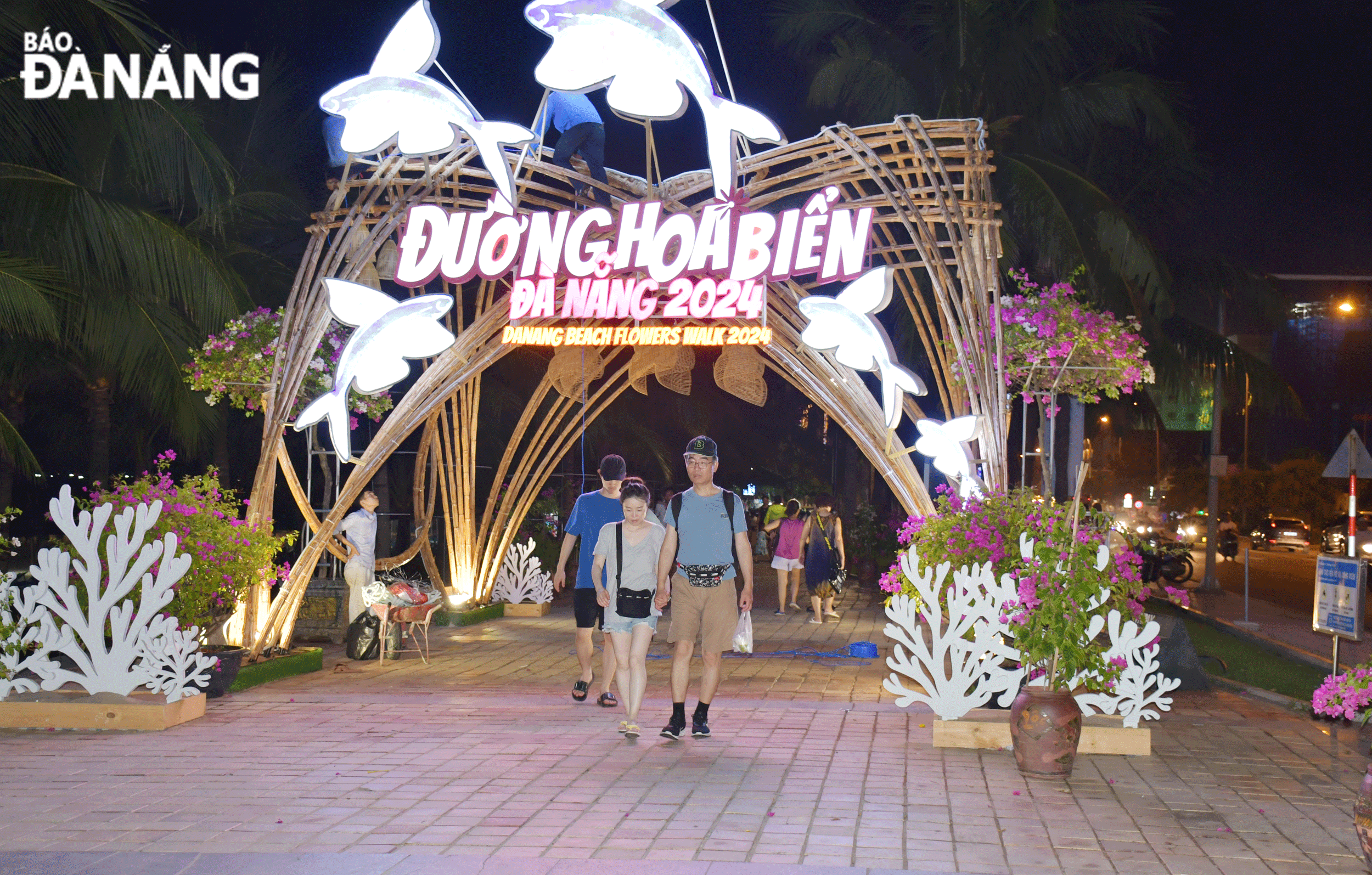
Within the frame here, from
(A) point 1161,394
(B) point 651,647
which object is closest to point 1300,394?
(A) point 1161,394

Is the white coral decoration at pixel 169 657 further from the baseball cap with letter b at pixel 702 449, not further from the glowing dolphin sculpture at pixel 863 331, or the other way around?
the glowing dolphin sculpture at pixel 863 331

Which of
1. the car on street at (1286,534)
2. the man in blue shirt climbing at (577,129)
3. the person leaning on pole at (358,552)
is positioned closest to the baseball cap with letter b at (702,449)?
the man in blue shirt climbing at (577,129)

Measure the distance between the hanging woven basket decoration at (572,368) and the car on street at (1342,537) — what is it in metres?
23.5

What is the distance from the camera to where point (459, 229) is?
1087cm

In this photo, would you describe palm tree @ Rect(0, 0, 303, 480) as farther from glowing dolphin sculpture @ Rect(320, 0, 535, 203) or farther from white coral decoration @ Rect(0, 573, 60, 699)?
white coral decoration @ Rect(0, 573, 60, 699)

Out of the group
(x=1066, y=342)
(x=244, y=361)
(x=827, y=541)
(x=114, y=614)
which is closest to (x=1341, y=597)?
(x=1066, y=342)

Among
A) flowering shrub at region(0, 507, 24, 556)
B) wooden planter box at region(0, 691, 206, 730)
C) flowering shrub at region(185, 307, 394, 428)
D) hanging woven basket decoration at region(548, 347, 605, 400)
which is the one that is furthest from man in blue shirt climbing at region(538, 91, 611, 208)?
wooden planter box at region(0, 691, 206, 730)

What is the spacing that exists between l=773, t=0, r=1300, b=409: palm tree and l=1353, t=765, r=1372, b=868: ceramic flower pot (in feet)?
43.2

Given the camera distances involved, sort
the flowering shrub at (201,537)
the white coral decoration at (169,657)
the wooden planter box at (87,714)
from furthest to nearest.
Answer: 1. the flowering shrub at (201,537)
2. the white coral decoration at (169,657)
3. the wooden planter box at (87,714)

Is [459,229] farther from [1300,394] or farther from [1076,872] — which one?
[1300,394]

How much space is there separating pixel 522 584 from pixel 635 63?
8.31m

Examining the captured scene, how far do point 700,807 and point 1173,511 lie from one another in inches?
2569

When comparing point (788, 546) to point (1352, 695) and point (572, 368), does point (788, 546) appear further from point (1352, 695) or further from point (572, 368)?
point (1352, 695)

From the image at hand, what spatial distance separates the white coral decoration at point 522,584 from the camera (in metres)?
16.3
